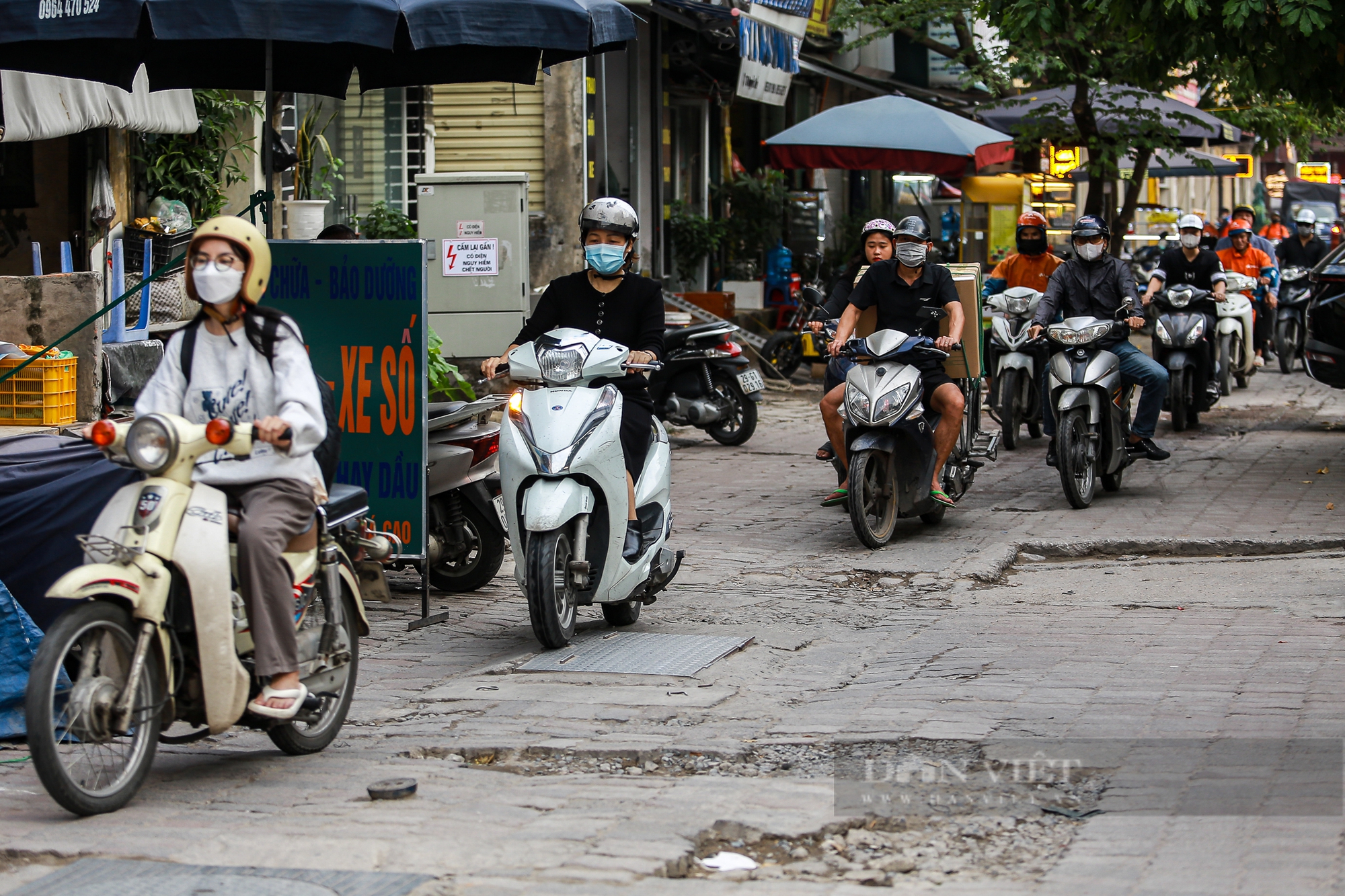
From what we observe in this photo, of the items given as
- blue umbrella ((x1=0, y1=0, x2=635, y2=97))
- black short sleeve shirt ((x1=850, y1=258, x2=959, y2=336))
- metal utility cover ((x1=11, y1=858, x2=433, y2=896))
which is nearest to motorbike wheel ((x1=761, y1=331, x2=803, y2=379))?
black short sleeve shirt ((x1=850, y1=258, x2=959, y2=336))

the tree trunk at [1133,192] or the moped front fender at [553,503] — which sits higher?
the tree trunk at [1133,192]

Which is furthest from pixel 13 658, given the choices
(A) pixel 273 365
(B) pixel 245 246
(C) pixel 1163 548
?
(C) pixel 1163 548

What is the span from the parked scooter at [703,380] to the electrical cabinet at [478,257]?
1.35 meters

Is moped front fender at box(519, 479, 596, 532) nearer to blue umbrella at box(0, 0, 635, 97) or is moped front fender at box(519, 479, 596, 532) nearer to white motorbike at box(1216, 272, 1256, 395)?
blue umbrella at box(0, 0, 635, 97)

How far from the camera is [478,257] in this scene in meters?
13.6

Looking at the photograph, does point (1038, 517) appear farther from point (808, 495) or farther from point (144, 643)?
point (144, 643)

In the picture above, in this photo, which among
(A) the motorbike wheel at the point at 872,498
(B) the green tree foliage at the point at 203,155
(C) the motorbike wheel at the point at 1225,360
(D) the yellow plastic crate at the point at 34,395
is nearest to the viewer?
(D) the yellow plastic crate at the point at 34,395

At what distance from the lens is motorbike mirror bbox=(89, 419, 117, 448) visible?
4.61 m

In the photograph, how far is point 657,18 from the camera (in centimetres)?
1973

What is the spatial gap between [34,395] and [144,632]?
160 inches

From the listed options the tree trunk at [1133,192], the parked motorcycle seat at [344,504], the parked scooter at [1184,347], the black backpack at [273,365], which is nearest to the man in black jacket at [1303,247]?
the tree trunk at [1133,192]

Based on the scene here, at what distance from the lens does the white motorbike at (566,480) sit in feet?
21.5

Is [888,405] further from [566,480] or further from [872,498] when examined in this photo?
[566,480]

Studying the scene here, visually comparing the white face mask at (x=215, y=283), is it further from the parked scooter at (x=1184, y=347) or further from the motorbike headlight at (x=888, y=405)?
the parked scooter at (x=1184, y=347)
